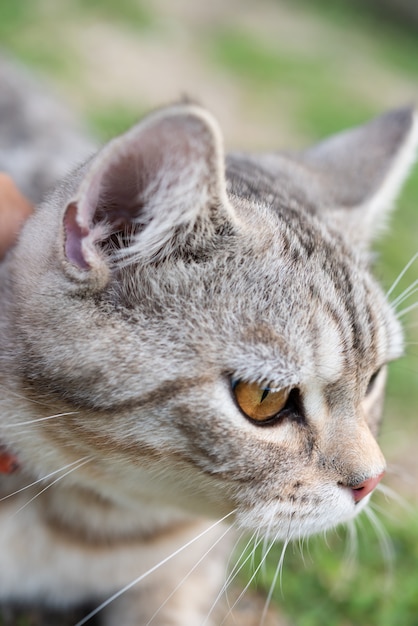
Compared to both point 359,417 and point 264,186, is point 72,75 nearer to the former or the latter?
point 264,186

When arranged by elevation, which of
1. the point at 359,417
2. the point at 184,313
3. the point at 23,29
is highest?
the point at 23,29

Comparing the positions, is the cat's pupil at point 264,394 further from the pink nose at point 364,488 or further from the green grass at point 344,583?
the green grass at point 344,583

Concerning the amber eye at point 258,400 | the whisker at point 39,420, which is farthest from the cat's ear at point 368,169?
the whisker at point 39,420

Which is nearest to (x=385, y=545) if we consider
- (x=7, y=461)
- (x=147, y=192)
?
(x=7, y=461)

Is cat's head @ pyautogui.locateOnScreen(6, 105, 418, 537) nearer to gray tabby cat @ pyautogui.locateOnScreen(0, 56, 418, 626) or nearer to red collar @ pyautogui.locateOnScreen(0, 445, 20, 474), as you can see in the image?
gray tabby cat @ pyautogui.locateOnScreen(0, 56, 418, 626)

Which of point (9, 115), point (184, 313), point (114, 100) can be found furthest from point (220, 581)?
point (114, 100)

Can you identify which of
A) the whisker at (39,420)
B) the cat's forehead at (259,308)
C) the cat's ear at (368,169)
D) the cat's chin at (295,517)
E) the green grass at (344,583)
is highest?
the cat's ear at (368,169)
